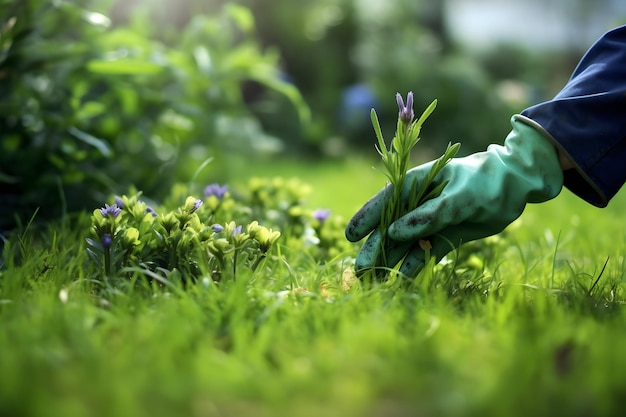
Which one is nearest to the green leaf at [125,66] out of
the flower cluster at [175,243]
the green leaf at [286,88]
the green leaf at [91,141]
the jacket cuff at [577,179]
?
the green leaf at [91,141]

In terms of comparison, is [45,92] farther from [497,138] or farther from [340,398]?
[497,138]

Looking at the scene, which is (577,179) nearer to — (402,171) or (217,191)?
(402,171)

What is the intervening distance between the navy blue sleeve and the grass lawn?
0.97 feet

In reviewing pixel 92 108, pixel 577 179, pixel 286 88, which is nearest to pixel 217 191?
pixel 92 108

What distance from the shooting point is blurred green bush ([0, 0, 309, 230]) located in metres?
2.55

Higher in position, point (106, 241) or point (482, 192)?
point (482, 192)

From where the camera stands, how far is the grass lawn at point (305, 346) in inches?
42.1

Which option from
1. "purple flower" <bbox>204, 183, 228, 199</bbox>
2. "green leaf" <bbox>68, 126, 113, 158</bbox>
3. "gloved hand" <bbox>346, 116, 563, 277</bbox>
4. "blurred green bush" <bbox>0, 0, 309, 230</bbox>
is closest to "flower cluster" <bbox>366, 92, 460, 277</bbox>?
"gloved hand" <bbox>346, 116, 563, 277</bbox>

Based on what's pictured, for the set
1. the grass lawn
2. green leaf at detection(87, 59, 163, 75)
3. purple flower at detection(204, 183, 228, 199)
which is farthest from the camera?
green leaf at detection(87, 59, 163, 75)

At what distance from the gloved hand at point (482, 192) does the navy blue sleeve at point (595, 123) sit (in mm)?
47

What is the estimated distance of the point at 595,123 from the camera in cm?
169

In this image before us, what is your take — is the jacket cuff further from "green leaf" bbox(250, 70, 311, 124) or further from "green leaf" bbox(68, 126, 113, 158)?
"green leaf" bbox(68, 126, 113, 158)

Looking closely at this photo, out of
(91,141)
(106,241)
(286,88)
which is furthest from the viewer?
(286,88)

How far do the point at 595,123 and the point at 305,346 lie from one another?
984 millimetres
